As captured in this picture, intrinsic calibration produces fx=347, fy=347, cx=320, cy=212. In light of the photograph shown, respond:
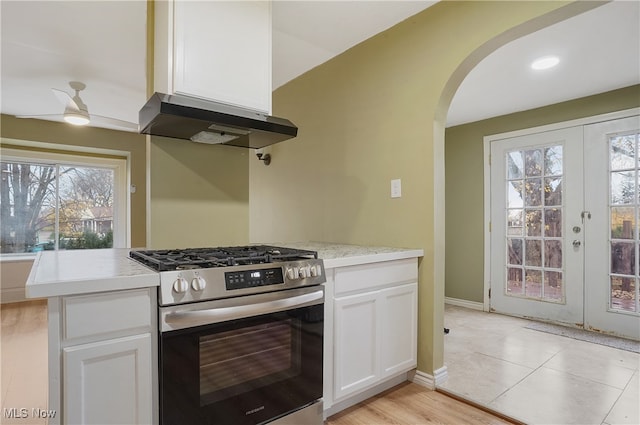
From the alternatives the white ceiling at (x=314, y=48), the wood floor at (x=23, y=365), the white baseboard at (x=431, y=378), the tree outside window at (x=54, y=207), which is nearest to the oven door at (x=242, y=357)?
the white baseboard at (x=431, y=378)

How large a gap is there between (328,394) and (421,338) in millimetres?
775

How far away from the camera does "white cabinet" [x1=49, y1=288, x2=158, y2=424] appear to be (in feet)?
3.59

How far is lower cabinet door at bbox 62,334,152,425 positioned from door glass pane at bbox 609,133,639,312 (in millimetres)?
3922

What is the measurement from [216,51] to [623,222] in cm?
374

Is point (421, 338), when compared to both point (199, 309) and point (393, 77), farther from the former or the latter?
point (393, 77)

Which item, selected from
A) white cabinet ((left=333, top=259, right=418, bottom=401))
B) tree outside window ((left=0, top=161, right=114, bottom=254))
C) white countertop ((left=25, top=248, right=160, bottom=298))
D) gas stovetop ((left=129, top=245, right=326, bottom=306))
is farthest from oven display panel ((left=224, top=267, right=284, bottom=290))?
tree outside window ((left=0, top=161, right=114, bottom=254))

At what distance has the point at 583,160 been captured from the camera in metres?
3.42

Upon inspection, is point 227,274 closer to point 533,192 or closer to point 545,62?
point 545,62

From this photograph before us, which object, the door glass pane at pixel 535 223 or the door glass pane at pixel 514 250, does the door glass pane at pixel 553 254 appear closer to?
the door glass pane at pixel 535 223

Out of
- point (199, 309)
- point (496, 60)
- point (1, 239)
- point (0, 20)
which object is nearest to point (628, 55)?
point (496, 60)

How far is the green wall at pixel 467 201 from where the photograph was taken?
414 cm

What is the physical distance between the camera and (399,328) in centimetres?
210

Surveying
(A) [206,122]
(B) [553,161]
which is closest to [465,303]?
(B) [553,161]

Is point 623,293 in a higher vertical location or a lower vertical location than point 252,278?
lower
